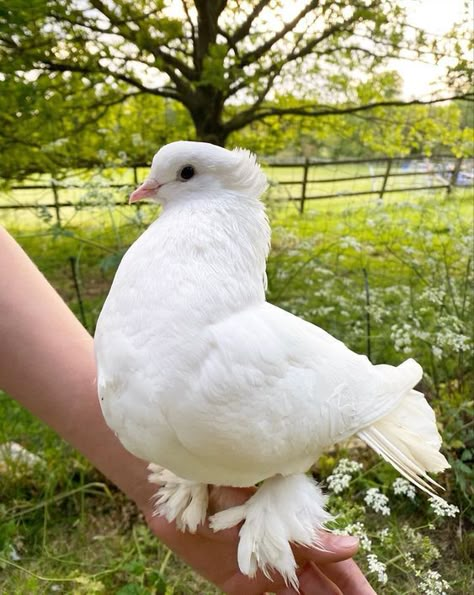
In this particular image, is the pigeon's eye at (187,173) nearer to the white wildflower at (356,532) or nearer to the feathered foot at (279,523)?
the feathered foot at (279,523)

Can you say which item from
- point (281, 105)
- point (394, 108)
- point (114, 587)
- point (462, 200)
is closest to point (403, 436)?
point (114, 587)

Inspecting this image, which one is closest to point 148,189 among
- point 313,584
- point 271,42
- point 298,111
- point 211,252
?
point 211,252

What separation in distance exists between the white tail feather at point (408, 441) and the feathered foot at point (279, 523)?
15 cm

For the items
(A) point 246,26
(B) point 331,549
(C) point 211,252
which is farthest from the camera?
(A) point 246,26

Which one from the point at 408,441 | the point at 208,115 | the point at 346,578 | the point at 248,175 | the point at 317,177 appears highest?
the point at 248,175

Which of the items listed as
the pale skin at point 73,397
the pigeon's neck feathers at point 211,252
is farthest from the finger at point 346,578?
the pigeon's neck feathers at point 211,252

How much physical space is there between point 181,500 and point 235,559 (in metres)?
0.16

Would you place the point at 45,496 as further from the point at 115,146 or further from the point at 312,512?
the point at 115,146

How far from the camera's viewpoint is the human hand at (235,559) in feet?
2.94

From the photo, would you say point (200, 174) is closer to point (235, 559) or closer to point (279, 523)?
point (279, 523)

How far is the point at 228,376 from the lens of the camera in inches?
26.1

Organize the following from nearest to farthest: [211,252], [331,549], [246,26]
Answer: [211,252], [331,549], [246,26]

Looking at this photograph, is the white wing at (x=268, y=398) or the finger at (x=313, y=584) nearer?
the white wing at (x=268, y=398)

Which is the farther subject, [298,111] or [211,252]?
[298,111]
